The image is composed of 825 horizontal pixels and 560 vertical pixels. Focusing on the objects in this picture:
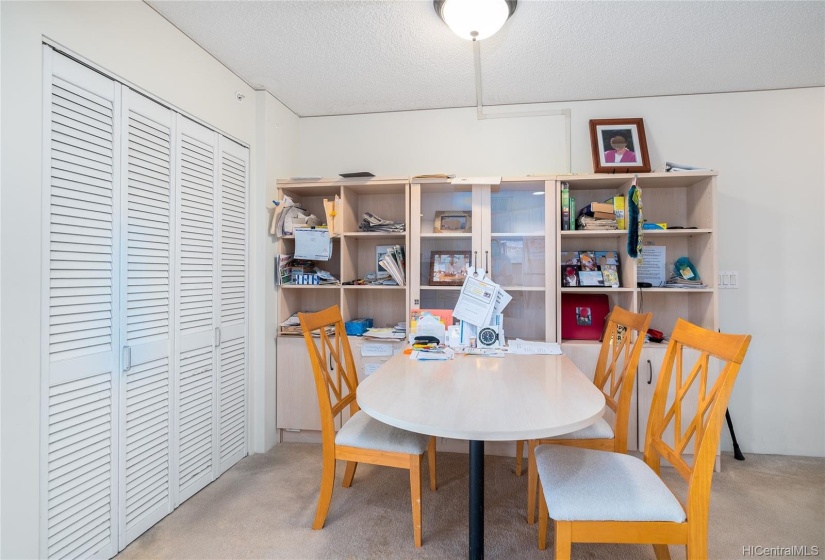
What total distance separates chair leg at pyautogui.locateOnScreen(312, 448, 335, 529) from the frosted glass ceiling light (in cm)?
205

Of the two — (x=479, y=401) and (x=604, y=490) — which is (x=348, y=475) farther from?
(x=604, y=490)

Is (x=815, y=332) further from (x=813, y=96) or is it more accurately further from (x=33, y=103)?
(x=33, y=103)

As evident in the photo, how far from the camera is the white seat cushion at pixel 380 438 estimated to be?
1.59 m

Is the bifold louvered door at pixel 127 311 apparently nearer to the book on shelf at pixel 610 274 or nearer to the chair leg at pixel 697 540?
the chair leg at pixel 697 540

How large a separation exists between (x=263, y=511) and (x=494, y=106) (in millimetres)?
2932

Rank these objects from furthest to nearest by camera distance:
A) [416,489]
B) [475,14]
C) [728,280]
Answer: [728,280] < [475,14] < [416,489]

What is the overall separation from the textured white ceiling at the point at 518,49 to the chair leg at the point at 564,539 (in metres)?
2.10

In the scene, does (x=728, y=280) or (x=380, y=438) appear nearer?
(x=380, y=438)

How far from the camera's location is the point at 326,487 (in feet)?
5.71

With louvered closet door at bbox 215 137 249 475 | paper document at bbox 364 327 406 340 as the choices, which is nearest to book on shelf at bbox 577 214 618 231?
paper document at bbox 364 327 406 340

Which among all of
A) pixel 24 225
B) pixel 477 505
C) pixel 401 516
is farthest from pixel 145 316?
pixel 477 505

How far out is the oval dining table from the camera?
111 cm

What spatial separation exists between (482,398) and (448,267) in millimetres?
1348

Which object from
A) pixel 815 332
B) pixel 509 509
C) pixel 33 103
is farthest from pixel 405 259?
pixel 815 332
